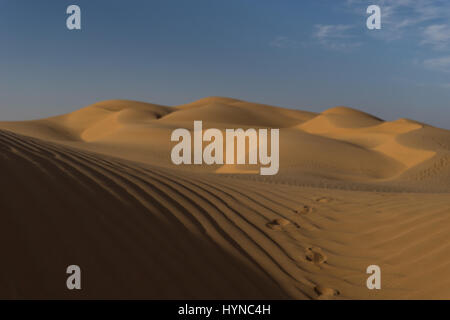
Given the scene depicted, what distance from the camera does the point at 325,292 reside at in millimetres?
3471

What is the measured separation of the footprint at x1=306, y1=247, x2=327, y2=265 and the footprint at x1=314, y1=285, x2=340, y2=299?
1.81 ft

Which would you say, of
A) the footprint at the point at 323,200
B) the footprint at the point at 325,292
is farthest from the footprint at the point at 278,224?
the footprint at the point at 323,200

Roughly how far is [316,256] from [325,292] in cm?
79

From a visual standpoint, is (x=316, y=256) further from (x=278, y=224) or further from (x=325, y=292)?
(x=278, y=224)

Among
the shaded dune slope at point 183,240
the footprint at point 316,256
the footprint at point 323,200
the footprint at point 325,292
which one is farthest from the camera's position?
the footprint at point 323,200

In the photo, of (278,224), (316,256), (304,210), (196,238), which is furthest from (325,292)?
(304,210)

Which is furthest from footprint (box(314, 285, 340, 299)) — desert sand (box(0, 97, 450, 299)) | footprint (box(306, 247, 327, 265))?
footprint (box(306, 247, 327, 265))

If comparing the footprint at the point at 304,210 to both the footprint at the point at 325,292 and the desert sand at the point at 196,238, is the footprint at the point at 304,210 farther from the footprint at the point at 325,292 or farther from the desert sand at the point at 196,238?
the footprint at the point at 325,292

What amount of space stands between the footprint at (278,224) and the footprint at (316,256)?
2.17 feet

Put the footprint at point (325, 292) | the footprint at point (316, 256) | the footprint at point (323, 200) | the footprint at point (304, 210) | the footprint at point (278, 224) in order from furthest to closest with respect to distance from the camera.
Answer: the footprint at point (323, 200) < the footprint at point (304, 210) < the footprint at point (278, 224) < the footprint at point (316, 256) < the footprint at point (325, 292)

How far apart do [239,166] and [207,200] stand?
35.1 ft

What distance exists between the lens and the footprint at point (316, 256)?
4.13m

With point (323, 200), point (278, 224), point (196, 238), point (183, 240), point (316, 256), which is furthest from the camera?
point (323, 200)
